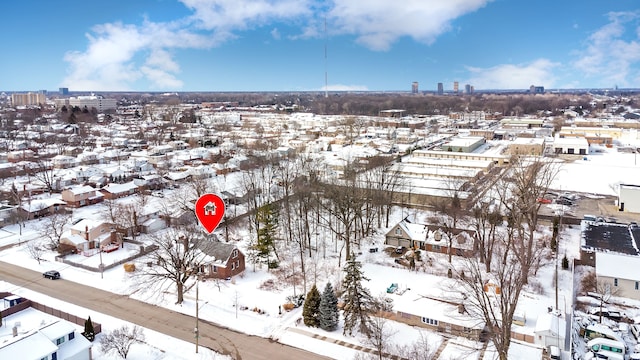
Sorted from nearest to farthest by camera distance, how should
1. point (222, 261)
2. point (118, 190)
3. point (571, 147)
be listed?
1. point (222, 261)
2. point (118, 190)
3. point (571, 147)

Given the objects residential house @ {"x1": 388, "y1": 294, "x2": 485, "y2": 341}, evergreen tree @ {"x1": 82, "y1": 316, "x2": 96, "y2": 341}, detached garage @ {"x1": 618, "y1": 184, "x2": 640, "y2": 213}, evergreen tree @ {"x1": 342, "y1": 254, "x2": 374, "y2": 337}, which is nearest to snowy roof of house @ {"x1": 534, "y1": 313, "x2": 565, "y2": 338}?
residential house @ {"x1": 388, "y1": 294, "x2": 485, "y2": 341}

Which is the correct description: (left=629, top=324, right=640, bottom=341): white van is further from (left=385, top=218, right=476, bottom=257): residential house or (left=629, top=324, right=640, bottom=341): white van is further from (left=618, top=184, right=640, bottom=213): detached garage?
(left=618, top=184, right=640, bottom=213): detached garage

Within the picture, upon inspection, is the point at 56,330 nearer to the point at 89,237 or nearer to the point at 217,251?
the point at 217,251

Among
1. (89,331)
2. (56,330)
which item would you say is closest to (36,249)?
(89,331)

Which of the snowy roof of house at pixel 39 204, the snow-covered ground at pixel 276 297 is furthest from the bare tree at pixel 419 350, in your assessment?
the snowy roof of house at pixel 39 204

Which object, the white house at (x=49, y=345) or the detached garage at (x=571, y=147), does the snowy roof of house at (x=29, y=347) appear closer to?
the white house at (x=49, y=345)

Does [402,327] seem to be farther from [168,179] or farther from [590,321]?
[168,179]
